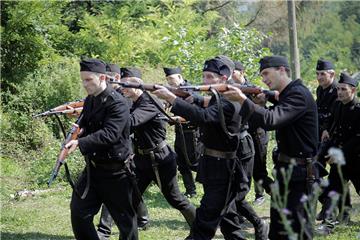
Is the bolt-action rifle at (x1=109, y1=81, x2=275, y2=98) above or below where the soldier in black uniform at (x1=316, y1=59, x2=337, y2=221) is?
above

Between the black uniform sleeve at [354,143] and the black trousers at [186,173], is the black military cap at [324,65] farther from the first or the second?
the black trousers at [186,173]

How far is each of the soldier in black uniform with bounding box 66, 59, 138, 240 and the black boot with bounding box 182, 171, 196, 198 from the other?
3795 mm

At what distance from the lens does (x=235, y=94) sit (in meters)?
5.43

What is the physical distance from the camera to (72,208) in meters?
6.18

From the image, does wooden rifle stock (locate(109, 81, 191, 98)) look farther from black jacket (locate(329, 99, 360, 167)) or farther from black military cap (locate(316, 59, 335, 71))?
black military cap (locate(316, 59, 335, 71))

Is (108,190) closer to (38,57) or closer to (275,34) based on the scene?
(38,57)

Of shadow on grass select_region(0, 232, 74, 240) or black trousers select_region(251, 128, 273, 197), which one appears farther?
black trousers select_region(251, 128, 273, 197)

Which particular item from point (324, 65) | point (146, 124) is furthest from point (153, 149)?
point (324, 65)

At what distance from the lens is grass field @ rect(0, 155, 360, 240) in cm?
786

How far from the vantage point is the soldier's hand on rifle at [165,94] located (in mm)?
5711

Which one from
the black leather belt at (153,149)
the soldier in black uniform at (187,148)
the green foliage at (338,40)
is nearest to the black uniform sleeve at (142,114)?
the black leather belt at (153,149)

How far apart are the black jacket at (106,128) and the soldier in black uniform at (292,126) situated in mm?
1137

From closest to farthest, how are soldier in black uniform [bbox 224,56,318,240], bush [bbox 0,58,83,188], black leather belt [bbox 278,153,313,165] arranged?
soldier in black uniform [bbox 224,56,318,240]
black leather belt [bbox 278,153,313,165]
bush [bbox 0,58,83,188]

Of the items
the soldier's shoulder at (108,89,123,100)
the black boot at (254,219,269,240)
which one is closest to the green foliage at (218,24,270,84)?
the black boot at (254,219,269,240)
